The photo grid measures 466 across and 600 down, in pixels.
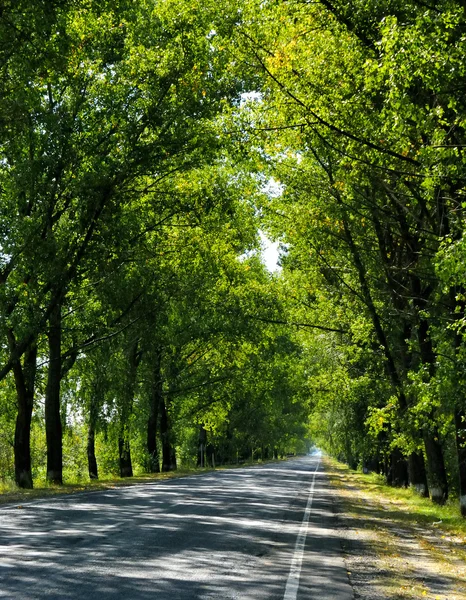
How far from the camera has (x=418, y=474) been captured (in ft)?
83.1

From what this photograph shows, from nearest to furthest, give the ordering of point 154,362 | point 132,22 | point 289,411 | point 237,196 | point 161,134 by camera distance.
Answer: point 132,22, point 161,134, point 237,196, point 154,362, point 289,411

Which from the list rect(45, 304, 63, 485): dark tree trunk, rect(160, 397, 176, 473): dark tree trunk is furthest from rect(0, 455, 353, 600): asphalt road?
rect(160, 397, 176, 473): dark tree trunk

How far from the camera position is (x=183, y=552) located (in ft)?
29.9

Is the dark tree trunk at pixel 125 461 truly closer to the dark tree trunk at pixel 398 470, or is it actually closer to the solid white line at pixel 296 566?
the dark tree trunk at pixel 398 470

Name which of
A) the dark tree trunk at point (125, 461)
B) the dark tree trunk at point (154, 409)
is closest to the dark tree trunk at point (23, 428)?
the dark tree trunk at point (125, 461)

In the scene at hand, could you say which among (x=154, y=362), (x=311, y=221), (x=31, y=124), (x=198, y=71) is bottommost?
(x=154, y=362)

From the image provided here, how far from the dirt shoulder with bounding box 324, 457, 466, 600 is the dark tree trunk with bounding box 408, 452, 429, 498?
4872 mm

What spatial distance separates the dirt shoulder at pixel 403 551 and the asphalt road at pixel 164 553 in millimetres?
335

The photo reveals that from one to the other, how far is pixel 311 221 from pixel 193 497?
9.19 m

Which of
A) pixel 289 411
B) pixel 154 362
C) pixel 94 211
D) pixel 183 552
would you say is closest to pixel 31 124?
pixel 94 211

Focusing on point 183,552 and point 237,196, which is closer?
point 183,552

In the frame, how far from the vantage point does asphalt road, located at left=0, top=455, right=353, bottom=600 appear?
22.7 feet

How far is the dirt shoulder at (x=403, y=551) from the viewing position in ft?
26.0

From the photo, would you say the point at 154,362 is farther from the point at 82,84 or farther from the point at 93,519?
the point at 93,519
